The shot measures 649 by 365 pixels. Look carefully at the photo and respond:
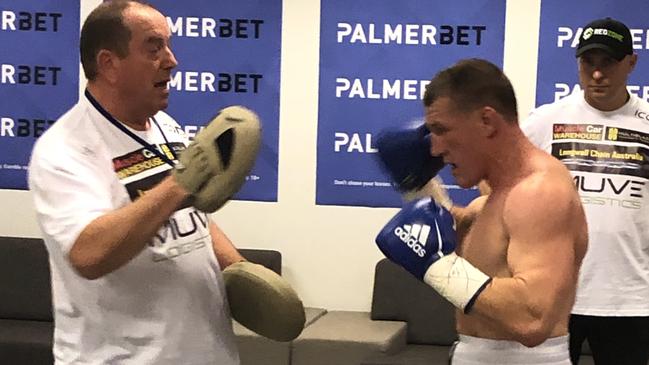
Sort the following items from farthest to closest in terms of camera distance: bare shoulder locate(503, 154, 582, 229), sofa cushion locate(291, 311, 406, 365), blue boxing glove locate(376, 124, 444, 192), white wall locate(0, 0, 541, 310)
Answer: white wall locate(0, 0, 541, 310) < sofa cushion locate(291, 311, 406, 365) < blue boxing glove locate(376, 124, 444, 192) < bare shoulder locate(503, 154, 582, 229)

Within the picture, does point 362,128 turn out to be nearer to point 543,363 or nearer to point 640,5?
point 640,5

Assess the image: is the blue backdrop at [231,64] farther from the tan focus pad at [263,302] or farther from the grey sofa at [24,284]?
the tan focus pad at [263,302]

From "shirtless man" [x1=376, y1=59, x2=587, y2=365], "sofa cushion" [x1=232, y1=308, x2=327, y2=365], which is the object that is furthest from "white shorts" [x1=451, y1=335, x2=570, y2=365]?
"sofa cushion" [x1=232, y1=308, x2=327, y2=365]

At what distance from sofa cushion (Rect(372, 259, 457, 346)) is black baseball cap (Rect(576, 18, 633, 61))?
60.8 inches

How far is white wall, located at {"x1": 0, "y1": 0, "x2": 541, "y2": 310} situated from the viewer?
470 centimetres

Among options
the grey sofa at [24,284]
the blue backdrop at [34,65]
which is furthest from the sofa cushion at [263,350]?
the blue backdrop at [34,65]

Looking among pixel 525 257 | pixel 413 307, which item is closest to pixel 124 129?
pixel 525 257

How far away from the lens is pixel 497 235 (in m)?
2.14

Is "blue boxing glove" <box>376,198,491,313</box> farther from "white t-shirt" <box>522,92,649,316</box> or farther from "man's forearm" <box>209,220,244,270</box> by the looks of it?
"white t-shirt" <box>522,92,649,316</box>

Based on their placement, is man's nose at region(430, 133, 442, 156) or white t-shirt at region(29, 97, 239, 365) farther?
man's nose at region(430, 133, 442, 156)

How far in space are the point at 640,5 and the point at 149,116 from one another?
2920 mm

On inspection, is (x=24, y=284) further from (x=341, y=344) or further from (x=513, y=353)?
(x=513, y=353)

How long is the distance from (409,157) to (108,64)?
0.82 metres

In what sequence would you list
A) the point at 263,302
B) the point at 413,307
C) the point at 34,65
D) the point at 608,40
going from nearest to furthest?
the point at 263,302
the point at 608,40
the point at 413,307
the point at 34,65
